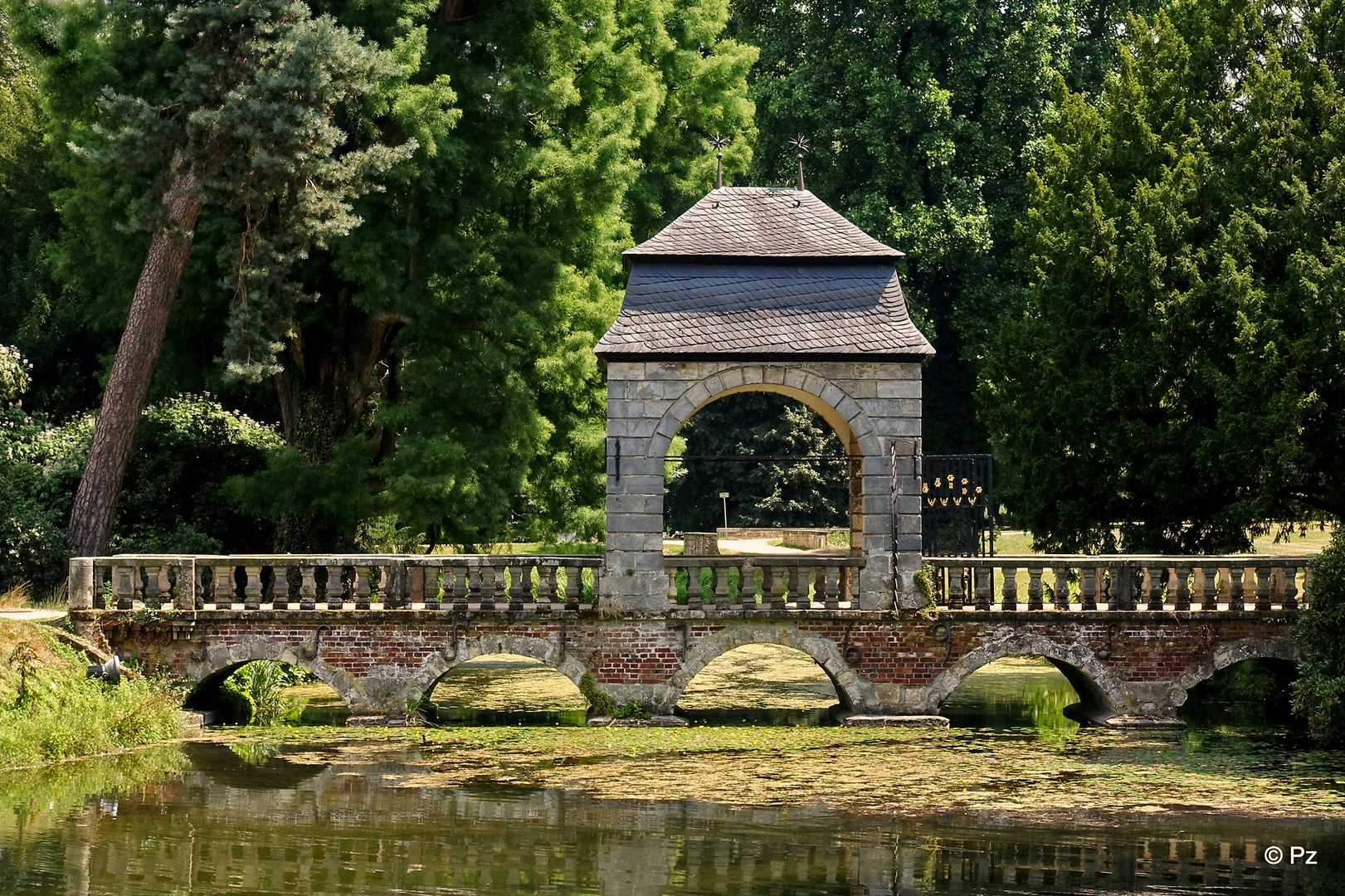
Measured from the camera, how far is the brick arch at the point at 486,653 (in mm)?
16750

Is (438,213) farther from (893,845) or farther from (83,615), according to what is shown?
A: (893,845)

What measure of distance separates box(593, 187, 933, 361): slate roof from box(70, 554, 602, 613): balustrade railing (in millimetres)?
2774

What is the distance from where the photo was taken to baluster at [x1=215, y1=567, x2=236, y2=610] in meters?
16.9

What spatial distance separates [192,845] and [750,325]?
8.32 meters

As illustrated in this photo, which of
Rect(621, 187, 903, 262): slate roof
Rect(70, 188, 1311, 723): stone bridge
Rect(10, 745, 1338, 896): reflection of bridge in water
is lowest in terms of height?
Rect(10, 745, 1338, 896): reflection of bridge in water

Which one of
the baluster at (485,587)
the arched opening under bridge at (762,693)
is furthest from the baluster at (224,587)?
the arched opening under bridge at (762,693)

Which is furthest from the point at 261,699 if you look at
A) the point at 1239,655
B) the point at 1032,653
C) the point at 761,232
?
the point at 1239,655

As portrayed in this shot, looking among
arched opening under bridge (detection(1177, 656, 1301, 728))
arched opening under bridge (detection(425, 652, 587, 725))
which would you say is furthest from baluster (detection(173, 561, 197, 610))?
arched opening under bridge (detection(1177, 656, 1301, 728))

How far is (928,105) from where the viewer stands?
31484 millimetres

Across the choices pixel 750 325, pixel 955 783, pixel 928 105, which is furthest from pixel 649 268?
pixel 928 105

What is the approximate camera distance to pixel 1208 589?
55.9 ft

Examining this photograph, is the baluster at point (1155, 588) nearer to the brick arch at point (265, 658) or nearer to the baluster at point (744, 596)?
the baluster at point (744, 596)

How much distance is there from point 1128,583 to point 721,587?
4615mm

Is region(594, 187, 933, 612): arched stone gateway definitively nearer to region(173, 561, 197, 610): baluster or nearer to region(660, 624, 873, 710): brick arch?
region(660, 624, 873, 710): brick arch
